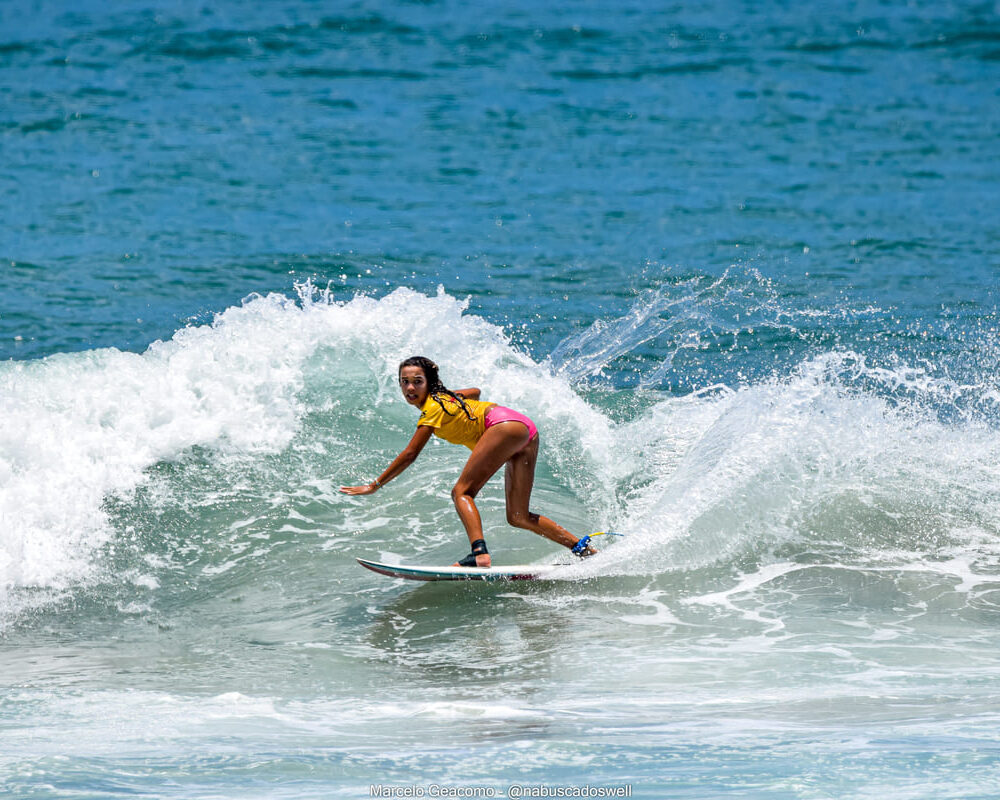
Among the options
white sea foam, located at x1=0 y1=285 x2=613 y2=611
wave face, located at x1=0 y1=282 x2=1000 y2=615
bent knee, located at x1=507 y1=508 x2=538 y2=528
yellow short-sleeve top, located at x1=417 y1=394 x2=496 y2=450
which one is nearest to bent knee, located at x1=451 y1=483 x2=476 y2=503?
yellow short-sleeve top, located at x1=417 y1=394 x2=496 y2=450

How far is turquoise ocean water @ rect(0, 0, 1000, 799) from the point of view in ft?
16.3

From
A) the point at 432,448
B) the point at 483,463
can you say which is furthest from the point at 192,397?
the point at 483,463

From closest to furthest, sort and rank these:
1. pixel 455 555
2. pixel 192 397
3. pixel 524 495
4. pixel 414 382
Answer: pixel 414 382 < pixel 524 495 < pixel 455 555 < pixel 192 397

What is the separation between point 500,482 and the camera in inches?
382

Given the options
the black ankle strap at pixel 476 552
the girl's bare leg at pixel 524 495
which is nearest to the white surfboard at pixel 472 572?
the black ankle strap at pixel 476 552

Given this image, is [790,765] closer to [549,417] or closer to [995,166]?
[549,417]

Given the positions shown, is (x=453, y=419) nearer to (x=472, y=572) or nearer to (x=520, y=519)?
(x=520, y=519)

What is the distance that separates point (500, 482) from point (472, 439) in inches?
96.9

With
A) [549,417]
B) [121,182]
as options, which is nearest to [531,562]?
[549,417]

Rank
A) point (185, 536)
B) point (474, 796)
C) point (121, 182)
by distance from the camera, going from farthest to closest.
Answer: point (121, 182) < point (185, 536) < point (474, 796)

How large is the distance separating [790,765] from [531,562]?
3696 millimetres

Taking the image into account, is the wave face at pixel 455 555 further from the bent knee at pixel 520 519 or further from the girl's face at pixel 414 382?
the girl's face at pixel 414 382

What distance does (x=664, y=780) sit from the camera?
14.3 feet

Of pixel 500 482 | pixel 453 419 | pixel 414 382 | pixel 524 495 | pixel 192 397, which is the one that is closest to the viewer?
pixel 414 382
